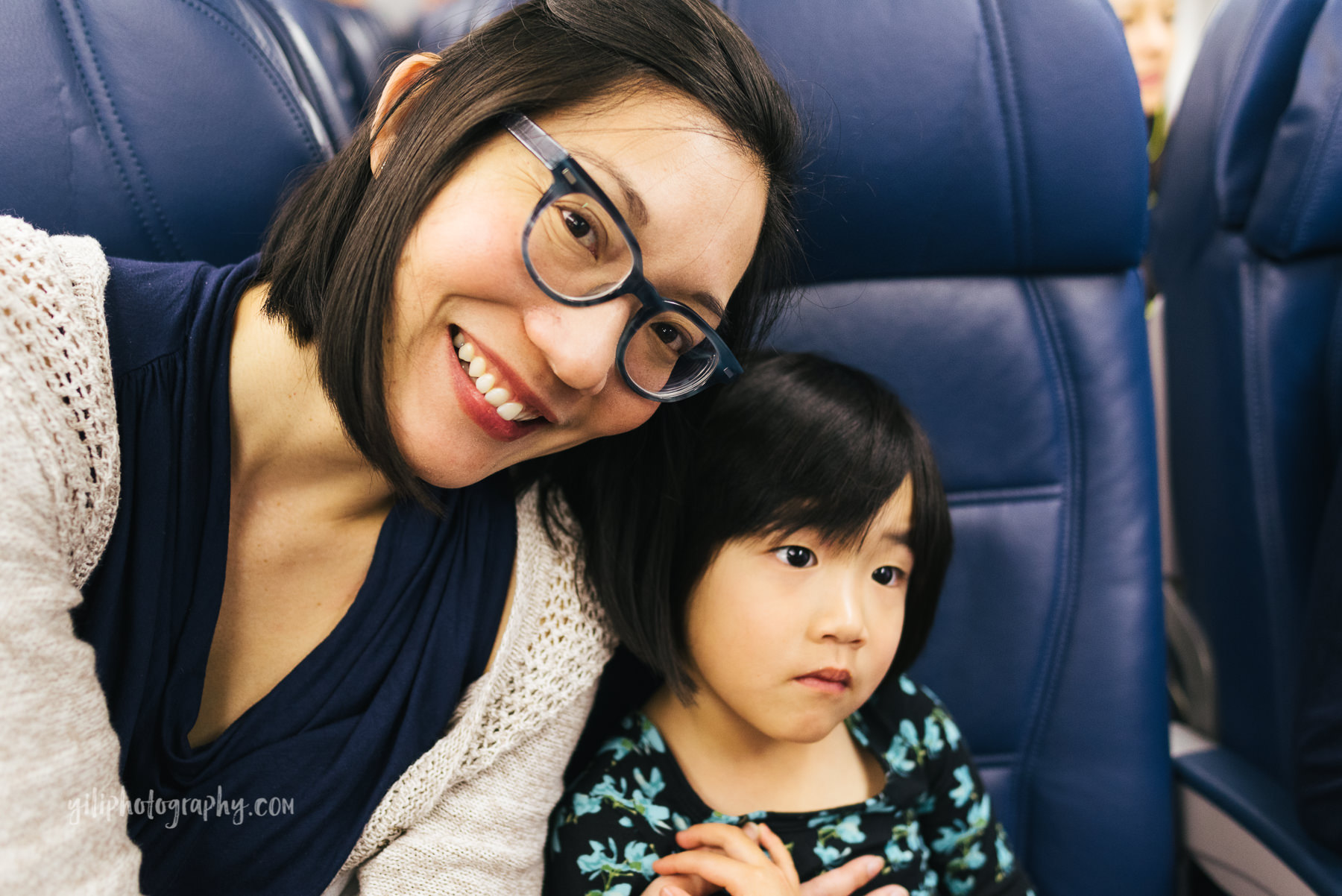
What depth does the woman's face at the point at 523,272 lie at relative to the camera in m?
0.65

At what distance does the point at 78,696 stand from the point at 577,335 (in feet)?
1.43

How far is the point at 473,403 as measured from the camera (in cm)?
69

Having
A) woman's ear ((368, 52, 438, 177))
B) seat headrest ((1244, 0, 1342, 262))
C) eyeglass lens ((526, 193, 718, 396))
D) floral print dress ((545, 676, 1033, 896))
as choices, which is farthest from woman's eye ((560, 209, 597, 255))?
seat headrest ((1244, 0, 1342, 262))

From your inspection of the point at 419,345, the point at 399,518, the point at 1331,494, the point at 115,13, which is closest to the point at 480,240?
the point at 419,345

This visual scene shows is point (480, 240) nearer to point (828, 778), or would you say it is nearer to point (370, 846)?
point (370, 846)

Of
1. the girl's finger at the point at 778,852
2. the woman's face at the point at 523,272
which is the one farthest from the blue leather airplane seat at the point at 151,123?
the girl's finger at the point at 778,852

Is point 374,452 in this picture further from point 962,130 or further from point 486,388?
point 962,130

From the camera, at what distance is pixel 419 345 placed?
683 mm

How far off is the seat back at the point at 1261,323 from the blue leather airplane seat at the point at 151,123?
3.71 ft

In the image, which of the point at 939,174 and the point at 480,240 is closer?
the point at 480,240

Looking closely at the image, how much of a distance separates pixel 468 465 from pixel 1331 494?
1.00m

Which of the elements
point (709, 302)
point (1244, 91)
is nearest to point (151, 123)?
point (709, 302)

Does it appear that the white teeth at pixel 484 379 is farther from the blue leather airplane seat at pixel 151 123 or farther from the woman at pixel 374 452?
the blue leather airplane seat at pixel 151 123

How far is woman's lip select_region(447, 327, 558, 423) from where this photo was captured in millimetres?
678
